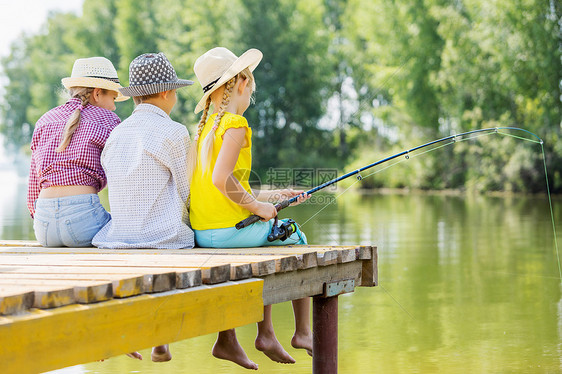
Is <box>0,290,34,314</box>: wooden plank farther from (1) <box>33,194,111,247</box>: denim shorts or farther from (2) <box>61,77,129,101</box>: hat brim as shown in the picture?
(2) <box>61,77,129,101</box>: hat brim

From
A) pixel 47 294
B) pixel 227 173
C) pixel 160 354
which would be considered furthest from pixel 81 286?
pixel 160 354

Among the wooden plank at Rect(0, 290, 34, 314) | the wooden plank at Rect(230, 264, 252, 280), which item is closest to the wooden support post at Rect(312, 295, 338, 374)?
the wooden plank at Rect(230, 264, 252, 280)

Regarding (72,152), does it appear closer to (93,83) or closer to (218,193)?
(93,83)

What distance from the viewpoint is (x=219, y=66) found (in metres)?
3.56

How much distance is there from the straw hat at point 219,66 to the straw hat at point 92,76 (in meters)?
0.53

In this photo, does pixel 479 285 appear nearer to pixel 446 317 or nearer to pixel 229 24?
pixel 446 317

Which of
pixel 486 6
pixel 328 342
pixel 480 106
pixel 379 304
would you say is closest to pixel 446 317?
pixel 379 304

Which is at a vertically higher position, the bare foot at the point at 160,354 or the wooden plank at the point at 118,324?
the wooden plank at the point at 118,324

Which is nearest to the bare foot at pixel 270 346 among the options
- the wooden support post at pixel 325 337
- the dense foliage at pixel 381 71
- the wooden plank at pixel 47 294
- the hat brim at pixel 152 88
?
the wooden support post at pixel 325 337

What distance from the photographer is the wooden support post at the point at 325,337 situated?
11.5ft

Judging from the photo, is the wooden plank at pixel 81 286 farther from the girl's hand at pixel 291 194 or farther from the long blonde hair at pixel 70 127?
the girl's hand at pixel 291 194

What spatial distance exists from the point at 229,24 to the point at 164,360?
2733 centimetres

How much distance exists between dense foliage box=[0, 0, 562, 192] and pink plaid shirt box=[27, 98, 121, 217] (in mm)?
11849

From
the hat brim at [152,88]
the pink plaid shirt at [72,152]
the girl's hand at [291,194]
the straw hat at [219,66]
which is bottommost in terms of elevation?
the girl's hand at [291,194]
